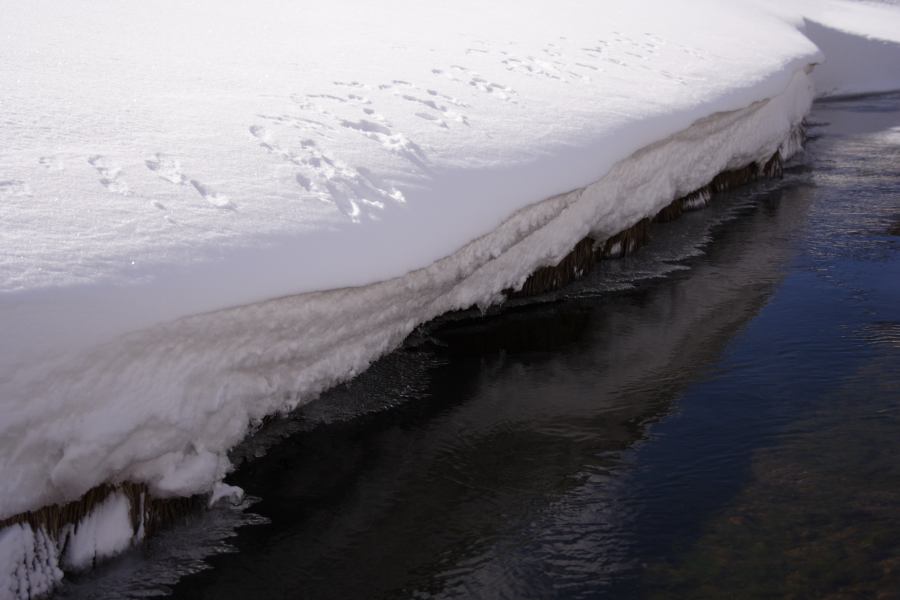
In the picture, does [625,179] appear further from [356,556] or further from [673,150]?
[356,556]

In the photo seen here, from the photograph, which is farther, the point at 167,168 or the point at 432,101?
the point at 432,101

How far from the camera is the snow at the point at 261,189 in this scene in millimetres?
2891

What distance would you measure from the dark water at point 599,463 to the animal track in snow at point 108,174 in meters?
1.03

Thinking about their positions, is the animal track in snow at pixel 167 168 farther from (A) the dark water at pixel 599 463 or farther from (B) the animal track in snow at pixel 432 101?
(B) the animal track in snow at pixel 432 101

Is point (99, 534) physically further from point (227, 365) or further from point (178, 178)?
point (178, 178)

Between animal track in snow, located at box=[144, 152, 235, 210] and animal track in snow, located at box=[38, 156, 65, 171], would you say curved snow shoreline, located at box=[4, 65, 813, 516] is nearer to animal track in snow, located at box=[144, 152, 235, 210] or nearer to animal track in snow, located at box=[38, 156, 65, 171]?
animal track in snow, located at box=[144, 152, 235, 210]

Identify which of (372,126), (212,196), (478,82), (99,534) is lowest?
(99,534)

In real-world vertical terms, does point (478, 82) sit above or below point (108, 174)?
above

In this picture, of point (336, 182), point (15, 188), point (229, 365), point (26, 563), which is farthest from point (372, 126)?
point (26, 563)

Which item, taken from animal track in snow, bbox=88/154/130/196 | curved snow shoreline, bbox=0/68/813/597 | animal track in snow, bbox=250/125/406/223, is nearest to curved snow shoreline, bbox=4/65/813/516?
curved snow shoreline, bbox=0/68/813/597

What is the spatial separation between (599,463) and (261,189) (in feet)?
5.12

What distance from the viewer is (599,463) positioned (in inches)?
142

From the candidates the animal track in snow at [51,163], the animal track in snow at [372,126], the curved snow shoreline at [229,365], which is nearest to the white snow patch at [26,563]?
the curved snow shoreline at [229,365]

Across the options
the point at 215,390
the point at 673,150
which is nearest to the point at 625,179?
the point at 673,150
